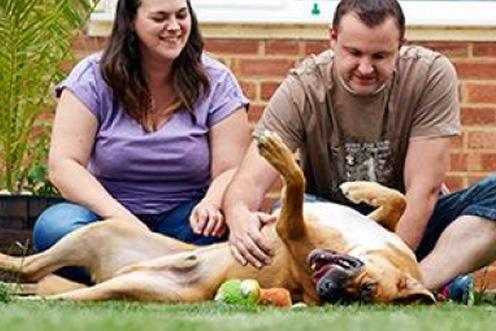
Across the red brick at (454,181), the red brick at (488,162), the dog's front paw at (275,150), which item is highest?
the dog's front paw at (275,150)

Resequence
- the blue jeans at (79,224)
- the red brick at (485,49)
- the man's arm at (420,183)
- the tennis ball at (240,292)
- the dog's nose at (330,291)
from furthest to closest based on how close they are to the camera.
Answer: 1. the red brick at (485,49)
2. the blue jeans at (79,224)
3. the man's arm at (420,183)
4. the tennis ball at (240,292)
5. the dog's nose at (330,291)

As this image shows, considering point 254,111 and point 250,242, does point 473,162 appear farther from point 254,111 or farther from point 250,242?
point 250,242

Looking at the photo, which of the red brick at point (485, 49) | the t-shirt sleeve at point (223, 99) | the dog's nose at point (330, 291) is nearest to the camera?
the dog's nose at point (330, 291)

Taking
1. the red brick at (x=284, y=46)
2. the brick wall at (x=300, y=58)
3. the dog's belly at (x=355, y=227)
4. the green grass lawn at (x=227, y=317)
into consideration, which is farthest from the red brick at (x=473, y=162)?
the green grass lawn at (x=227, y=317)

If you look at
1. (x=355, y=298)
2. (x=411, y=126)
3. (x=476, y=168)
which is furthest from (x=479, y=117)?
(x=355, y=298)

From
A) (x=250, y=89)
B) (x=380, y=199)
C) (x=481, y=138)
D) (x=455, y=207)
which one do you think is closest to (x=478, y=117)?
(x=481, y=138)

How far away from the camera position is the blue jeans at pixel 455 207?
5.48 meters

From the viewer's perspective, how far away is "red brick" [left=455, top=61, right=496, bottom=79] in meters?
6.98

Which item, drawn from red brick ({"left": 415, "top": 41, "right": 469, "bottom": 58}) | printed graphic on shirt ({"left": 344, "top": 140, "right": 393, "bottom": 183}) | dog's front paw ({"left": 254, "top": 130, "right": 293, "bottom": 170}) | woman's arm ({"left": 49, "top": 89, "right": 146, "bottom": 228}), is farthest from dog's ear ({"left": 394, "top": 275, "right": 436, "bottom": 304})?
red brick ({"left": 415, "top": 41, "right": 469, "bottom": 58})

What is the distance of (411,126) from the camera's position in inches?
220

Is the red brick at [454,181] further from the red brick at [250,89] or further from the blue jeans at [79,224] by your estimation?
the blue jeans at [79,224]

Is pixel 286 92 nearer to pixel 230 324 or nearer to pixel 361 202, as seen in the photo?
pixel 361 202

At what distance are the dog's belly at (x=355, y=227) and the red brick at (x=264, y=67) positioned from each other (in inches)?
66.9

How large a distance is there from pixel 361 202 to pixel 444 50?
1696mm
